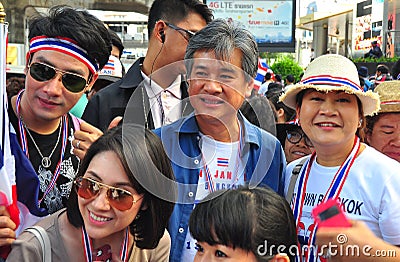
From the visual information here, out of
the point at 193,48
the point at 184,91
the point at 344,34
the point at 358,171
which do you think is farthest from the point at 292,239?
the point at 344,34

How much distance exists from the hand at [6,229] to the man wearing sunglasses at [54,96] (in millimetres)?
286

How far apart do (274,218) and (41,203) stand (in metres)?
1.15

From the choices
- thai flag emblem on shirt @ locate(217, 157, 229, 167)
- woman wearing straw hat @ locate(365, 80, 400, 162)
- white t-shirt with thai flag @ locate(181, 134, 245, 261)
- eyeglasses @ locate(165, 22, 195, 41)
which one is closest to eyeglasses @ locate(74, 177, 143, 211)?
white t-shirt with thai flag @ locate(181, 134, 245, 261)

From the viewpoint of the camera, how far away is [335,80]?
2.77 metres

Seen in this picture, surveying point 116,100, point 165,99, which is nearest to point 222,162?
point 165,99

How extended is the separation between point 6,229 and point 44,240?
0.18m

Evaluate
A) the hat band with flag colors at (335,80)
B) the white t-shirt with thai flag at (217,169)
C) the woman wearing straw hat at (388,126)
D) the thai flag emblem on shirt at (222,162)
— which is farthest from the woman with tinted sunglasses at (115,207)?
the woman wearing straw hat at (388,126)

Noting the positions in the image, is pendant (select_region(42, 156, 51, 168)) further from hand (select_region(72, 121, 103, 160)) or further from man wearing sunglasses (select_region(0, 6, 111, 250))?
hand (select_region(72, 121, 103, 160))

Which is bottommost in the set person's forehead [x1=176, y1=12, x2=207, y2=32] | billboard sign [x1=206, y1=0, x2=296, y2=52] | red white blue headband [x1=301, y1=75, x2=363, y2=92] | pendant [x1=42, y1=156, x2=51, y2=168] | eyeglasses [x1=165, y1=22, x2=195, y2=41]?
pendant [x1=42, y1=156, x2=51, y2=168]

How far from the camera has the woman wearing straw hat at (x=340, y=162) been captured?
2.52 meters

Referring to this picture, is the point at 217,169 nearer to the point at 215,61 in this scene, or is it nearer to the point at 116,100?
the point at 215,61

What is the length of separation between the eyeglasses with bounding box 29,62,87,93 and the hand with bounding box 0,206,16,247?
2.52ft

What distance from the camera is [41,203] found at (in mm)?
2766

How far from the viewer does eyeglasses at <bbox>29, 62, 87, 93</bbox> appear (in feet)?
9.45
